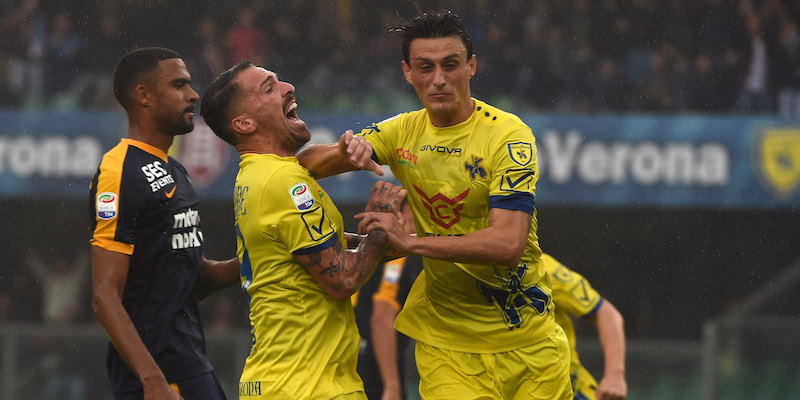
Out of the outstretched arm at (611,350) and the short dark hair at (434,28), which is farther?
the outstretched arm at (611,350)

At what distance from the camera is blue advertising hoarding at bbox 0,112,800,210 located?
461 inches

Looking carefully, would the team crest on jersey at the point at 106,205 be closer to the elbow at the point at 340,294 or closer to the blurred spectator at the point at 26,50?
the elbow at the point at 340,294

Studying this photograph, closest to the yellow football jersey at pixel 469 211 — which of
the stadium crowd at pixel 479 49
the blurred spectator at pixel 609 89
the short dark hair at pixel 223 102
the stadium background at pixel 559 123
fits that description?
the short dark hair at pixel 223 102

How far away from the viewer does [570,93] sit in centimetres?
1257

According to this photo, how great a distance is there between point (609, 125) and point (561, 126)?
531 mm

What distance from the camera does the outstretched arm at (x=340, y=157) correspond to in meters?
4.15

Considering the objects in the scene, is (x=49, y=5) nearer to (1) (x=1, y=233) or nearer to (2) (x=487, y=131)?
(1) (x=1, y=233)

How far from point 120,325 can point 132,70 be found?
1.19 meters

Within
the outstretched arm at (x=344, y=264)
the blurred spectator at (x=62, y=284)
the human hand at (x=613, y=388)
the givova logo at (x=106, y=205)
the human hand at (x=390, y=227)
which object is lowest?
the blurred spectator at (x=62, y=284)

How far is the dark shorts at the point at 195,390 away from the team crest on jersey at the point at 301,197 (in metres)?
1.07

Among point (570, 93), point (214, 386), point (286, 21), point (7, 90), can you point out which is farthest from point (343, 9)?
point (214, 386)

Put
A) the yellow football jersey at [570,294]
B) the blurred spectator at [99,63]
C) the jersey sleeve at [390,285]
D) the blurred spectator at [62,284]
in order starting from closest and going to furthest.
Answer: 1. the yellow football jersey at [570,294]
2. the jersey sleeve at [390,285]
3. the blurred spectator at [99,63]
4. the blurred spectator at [62,284]

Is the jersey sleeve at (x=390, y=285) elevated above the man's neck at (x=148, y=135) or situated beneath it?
situated beneath

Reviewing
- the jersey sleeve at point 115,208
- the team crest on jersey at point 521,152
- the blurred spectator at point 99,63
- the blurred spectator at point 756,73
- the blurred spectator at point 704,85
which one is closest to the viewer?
the team crest on jersey at point 521,152
